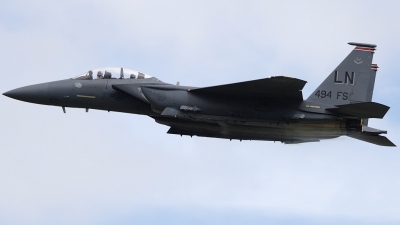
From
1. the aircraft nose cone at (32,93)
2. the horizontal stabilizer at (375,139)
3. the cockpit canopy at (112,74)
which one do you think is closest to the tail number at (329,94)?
the horizontal stabilizer at (375,139)

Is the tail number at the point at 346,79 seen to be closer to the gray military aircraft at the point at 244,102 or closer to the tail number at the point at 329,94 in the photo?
the gray military aircraft at the point at 244,102

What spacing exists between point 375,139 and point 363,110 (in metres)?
2.60

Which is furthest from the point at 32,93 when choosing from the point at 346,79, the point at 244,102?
the point at 346,79

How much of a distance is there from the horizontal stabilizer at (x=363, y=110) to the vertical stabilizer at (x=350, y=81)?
4.15 ft

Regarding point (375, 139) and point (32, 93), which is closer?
point (32, 93)

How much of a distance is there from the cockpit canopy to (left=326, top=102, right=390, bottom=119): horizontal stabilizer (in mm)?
7046

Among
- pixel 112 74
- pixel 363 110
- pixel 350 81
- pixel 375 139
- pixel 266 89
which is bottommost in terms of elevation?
pixel 375 139

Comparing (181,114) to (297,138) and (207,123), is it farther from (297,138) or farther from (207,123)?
(297,138)

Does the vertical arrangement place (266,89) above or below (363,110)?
above

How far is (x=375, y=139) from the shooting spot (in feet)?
90.0

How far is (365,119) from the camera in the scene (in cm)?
2802

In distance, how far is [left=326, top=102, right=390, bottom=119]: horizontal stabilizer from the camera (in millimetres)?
24875

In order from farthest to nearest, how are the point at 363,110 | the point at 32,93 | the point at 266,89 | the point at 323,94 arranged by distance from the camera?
the point at 323,94 < the point at 32,93 < the point at 363,110 < the point at 266,89

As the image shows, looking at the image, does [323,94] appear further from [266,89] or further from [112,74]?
[112,74]
